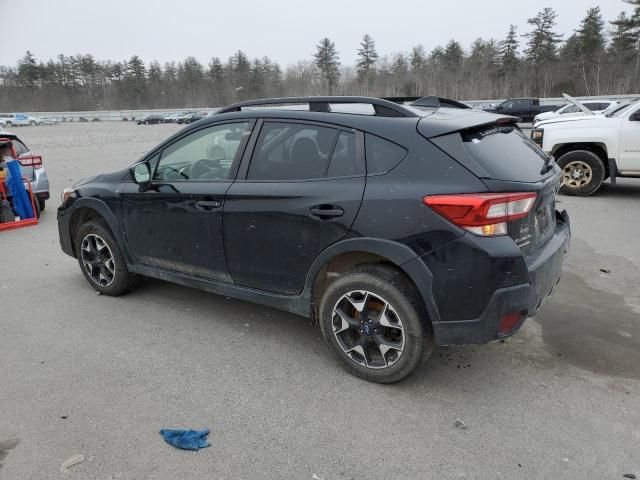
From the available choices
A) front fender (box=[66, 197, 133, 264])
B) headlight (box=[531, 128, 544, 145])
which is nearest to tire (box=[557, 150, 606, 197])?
headlight (box=[531, 128, 544, 145])

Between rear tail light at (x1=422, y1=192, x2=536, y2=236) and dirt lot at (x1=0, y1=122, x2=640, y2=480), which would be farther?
rear tail light at (x1=422, y1=192, x2=536, y2=236)

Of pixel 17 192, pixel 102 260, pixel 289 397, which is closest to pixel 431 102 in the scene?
pixel 289 397

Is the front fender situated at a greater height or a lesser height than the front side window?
lesser

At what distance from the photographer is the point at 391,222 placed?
9.62 feet

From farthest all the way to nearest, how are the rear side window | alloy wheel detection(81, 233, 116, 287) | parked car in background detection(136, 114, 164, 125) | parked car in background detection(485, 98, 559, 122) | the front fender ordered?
parked car in background detection(136, 114, 164, 125), parked car in background detection(485, 98, 559, 122), the rear side window, alloy wheel detection(81, 233, 116, 287), the front fender

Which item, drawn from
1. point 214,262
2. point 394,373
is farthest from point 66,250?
point 394,373

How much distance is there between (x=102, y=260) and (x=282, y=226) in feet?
7.76

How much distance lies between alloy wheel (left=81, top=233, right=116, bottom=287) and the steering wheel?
1.36 m

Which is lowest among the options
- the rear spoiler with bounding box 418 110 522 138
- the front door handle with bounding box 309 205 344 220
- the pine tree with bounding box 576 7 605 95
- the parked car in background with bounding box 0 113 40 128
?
the front door handle with bounding box 309 205 344 220

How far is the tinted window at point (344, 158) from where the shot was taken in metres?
3.17

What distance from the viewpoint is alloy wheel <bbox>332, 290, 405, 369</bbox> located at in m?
3.10

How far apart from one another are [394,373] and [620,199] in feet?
26.1

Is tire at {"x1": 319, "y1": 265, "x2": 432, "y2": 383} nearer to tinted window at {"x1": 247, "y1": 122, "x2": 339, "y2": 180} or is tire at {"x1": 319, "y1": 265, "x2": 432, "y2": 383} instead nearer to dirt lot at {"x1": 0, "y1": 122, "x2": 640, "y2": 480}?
dirt lot at {"x1": 0, "y1": 122, "x2": 640, "y2": 480}

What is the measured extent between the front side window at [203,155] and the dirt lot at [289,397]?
4.15ft
